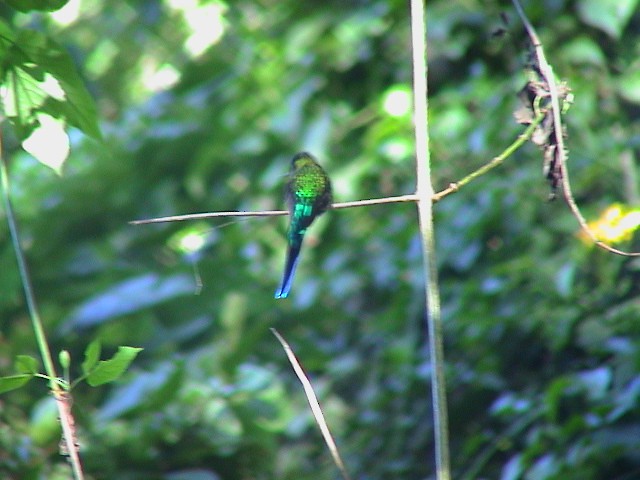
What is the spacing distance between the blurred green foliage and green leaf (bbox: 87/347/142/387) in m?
1.19

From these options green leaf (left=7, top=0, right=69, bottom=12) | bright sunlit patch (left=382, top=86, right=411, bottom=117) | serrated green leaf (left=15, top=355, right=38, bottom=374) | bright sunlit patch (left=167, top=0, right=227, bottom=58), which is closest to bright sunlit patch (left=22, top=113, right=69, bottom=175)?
green leaf (left=7, top=0, right=69, bottom=12)

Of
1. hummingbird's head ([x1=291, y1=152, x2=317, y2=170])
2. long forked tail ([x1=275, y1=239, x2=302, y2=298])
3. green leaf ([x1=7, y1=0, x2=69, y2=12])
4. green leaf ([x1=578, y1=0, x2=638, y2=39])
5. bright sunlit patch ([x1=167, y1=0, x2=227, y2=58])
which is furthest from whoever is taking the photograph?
bright sunlit patch ([x1=167, y1=0, x2=227, y2=58])

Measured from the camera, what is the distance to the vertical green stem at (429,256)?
983mm

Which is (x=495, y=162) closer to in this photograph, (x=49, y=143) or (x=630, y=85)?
(x=49, y=143)

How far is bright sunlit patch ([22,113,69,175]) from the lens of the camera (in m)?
1.15

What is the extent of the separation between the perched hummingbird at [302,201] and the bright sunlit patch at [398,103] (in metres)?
1.70

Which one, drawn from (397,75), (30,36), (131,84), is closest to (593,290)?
(397,75)

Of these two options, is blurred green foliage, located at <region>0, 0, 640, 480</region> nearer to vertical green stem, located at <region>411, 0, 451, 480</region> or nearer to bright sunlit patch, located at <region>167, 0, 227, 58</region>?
bright sunlit patch, located at <region>167, 0, 227, 58</region>

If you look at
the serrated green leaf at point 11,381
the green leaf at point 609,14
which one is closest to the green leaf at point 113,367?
the serrated green leaf at point 11,381

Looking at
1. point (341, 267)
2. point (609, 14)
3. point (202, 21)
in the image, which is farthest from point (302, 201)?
point (202, 21)

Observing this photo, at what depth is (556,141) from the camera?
1.16 meters

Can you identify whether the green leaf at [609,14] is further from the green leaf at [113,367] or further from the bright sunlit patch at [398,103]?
the green leaf at [113,367]

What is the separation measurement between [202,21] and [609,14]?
79.6 inches

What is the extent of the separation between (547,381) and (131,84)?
133 inches
